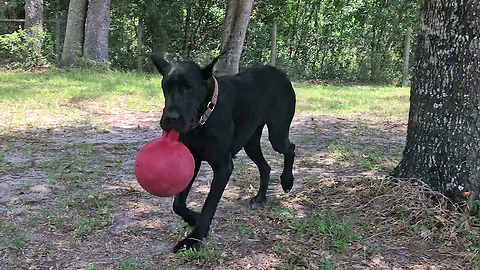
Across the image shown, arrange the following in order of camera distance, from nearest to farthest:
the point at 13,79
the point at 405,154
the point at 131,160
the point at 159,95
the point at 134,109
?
the point at 405,154, the point at 131,160, the point at 134,109, the point at 159,95, the point at 13,79

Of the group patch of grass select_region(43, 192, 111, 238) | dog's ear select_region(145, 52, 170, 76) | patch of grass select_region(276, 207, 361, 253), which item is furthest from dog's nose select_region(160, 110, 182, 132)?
patch of grass select_region(276, 207, 361, 253)

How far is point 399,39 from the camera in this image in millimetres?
18953

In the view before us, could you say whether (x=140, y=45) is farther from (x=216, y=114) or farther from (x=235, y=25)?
(x=216, y=114)

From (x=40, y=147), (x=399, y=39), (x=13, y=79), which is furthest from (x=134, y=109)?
(x=399, y=39)

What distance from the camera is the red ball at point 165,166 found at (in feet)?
10.1

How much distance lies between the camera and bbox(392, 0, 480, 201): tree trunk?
12.6 feet

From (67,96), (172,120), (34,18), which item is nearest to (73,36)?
(34,18)

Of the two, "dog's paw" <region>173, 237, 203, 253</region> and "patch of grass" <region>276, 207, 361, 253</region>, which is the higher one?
"patch of grass" <region>276, 207, 361, 253</region>

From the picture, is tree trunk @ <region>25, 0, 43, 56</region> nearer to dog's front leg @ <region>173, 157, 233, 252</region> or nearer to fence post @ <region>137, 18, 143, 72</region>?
fence post @ <region>137, 18, 143, 72</region>

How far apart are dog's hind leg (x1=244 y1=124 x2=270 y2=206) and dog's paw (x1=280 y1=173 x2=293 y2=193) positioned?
21cm

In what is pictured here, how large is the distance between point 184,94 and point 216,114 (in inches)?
15.3

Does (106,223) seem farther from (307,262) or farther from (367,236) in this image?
(367,236)

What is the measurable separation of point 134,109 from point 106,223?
5.69 metres

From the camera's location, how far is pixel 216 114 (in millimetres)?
3473
